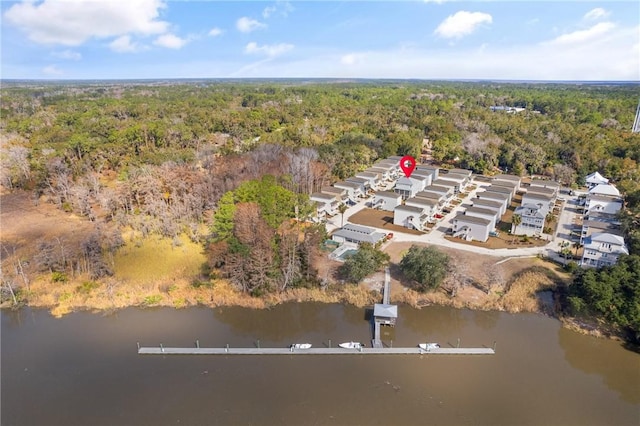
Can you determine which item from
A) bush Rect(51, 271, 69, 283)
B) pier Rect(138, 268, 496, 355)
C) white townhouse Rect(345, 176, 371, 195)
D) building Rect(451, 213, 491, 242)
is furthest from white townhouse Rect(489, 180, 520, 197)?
bush Rect(51, 271, 69, 283)

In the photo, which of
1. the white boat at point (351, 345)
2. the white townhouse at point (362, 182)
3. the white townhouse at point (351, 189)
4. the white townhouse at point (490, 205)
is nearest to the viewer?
the white boat at point (351, 345)

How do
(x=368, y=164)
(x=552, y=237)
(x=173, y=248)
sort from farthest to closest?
(x=368, y=164)
(x=552, y=237)
(x=173, y=248)

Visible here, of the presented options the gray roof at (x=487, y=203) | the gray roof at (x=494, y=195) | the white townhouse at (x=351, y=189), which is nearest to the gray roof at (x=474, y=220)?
the gray roof at (x=487, y=203)

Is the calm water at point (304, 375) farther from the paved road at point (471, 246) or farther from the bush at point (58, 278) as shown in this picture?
the paved road at point (471, 246)

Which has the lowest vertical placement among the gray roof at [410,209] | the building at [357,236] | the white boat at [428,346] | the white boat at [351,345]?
the white boat at [428,346]

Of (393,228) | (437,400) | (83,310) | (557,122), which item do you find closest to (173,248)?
(83,310)

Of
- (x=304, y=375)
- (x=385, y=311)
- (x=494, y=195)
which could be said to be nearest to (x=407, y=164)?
(x=494, y=195)

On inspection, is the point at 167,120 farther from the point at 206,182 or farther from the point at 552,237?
the point at 552,237

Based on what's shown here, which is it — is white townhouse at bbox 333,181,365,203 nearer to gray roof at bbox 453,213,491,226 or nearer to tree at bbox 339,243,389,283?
gray roof at bbox 453,213,491,226
